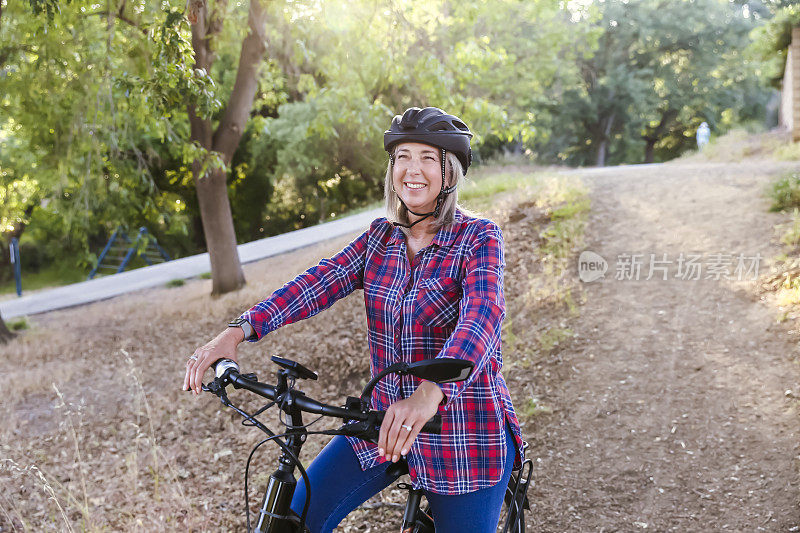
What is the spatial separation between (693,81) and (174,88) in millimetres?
29179

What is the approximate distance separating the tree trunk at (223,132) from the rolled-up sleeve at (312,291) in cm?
707

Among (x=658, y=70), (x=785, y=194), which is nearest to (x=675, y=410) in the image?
(x=785, y=194)

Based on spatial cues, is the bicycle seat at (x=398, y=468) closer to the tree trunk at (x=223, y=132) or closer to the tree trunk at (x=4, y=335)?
the tree trunk at (x=223, y=132)

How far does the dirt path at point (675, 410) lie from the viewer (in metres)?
4.21

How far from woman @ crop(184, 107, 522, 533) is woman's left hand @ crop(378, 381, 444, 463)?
0.32m

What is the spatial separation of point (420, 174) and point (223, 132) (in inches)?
336

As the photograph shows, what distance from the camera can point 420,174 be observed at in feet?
7.21

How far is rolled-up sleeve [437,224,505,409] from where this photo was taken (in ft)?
5.89

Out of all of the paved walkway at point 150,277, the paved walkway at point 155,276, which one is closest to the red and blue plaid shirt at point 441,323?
the paved walkway at point 155,276

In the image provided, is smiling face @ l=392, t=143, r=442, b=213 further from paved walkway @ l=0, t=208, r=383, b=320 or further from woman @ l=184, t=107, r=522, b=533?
paved walkway @ l=0, t=208, r=383, b=320

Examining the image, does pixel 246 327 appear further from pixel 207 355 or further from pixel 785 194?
pixel 785 194

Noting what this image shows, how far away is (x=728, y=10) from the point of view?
2903 cm

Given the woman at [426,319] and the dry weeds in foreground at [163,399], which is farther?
the dry weeds in foreground at [163,399]

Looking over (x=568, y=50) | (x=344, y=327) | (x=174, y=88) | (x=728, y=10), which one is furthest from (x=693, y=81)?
(x=174, y=88)
